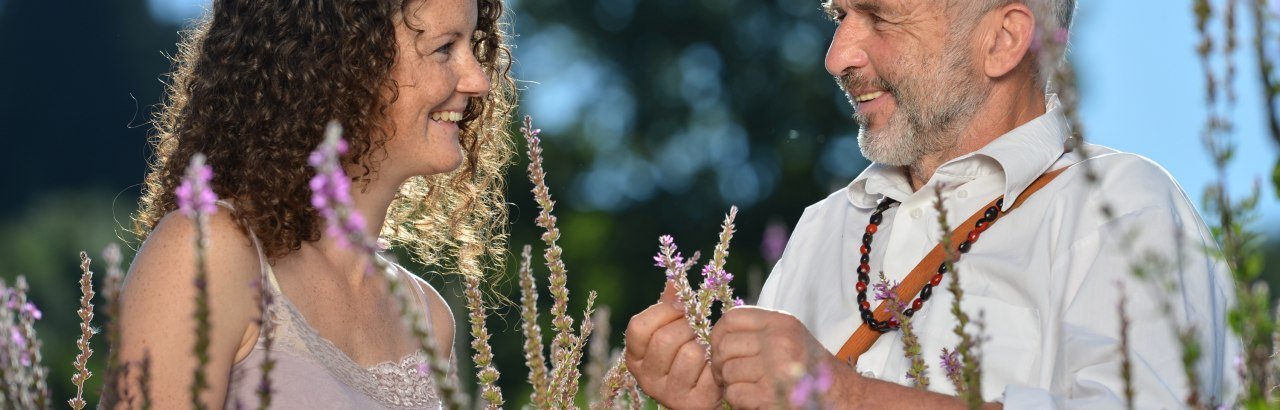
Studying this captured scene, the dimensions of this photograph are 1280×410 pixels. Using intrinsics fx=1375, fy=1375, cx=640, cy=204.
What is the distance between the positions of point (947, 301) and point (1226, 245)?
1610mm

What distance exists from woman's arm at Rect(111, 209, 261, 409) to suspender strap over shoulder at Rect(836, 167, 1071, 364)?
1289 millimetres

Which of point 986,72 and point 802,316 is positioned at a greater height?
point 986,72

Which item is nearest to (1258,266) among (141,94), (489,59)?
(489,59)

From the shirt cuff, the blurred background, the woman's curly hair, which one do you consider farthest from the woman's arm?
the blurred background

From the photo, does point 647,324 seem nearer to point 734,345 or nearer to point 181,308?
point 734,345

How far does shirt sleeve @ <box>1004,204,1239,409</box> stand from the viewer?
249 centimetres

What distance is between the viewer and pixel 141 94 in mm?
38406

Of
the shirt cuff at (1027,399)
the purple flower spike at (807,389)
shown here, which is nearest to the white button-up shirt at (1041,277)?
the shirt cuff at (1027,399)

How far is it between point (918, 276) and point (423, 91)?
127cm

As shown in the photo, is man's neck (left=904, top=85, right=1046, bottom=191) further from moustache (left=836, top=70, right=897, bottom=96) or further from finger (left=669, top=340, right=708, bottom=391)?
finger (left=669, top=340, right=708, bottom=391)

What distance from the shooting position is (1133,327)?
2570 mm

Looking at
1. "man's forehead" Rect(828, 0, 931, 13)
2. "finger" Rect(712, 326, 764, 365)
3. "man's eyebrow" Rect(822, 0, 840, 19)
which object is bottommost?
"finger" Rect(712, 326, 764, 365)

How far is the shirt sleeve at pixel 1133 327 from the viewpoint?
8.18 feet

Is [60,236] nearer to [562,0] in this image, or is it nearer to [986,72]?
[562,0]
